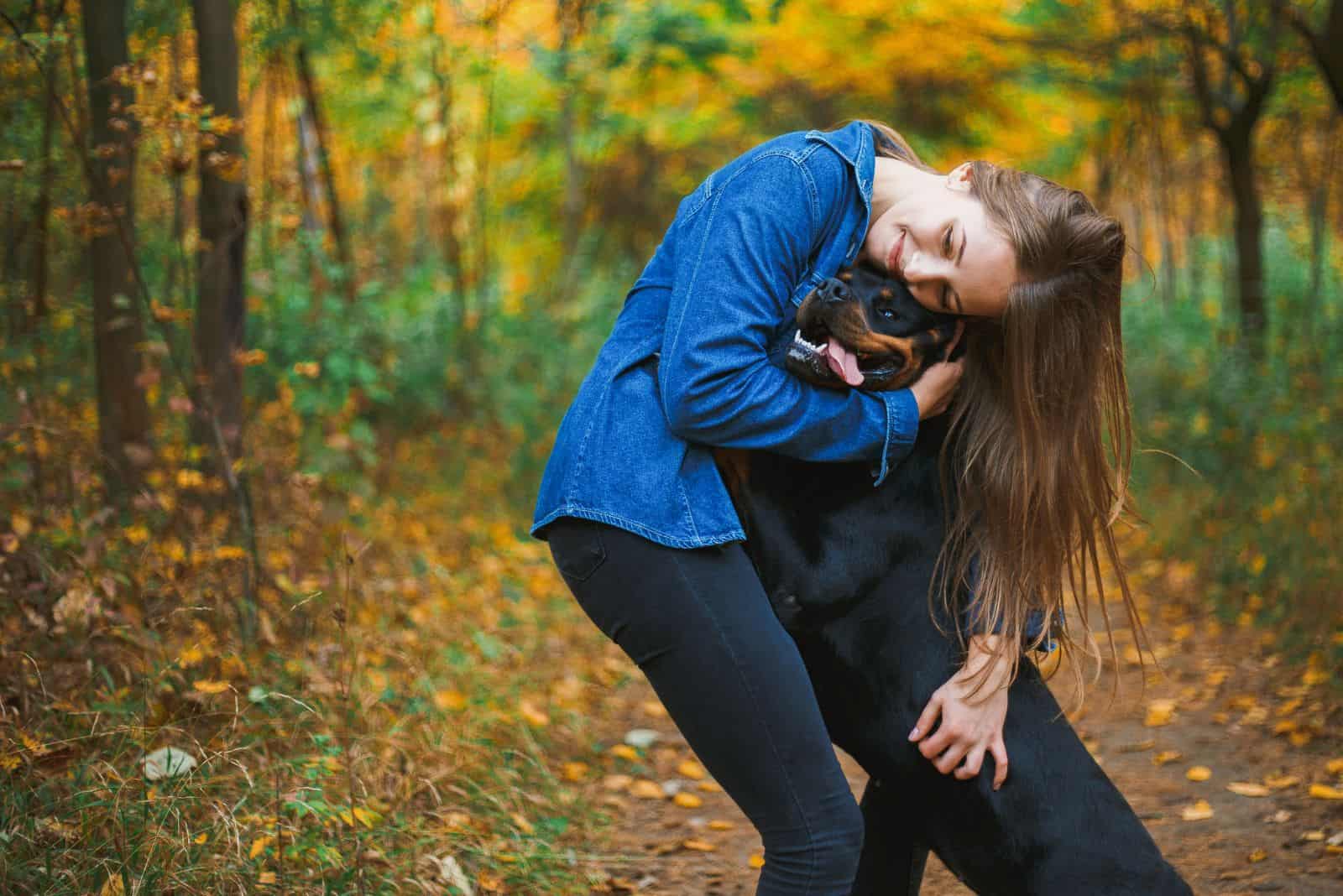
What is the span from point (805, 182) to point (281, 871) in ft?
5.60

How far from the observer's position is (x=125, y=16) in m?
3.84

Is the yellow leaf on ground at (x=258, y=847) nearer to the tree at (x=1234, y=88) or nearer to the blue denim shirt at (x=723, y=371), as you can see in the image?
the blue denim shirt at (x=723, y=371)

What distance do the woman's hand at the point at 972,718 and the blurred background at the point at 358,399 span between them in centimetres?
70

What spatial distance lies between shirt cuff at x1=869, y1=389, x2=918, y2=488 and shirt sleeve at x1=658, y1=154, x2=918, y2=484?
90 mm

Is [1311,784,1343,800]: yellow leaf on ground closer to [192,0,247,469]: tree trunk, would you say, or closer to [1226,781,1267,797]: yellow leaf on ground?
[1226,781,1267,797]: yellow leaf on ground

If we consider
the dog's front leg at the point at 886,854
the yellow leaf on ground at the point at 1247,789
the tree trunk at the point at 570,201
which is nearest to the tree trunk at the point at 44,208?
the dog's front leg at the point at 886,854

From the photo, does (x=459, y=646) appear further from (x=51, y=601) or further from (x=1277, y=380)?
(x=1277, y=380)

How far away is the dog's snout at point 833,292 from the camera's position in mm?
1896

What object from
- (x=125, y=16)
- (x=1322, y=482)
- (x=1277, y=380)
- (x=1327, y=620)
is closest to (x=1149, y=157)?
(x=1277, y=380)

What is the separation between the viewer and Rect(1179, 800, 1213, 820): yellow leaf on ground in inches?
138

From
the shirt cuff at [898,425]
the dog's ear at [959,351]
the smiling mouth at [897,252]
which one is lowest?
the shirt cuff at [898,425]

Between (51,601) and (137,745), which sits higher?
(51,601)

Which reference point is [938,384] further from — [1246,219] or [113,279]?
[1246,219]

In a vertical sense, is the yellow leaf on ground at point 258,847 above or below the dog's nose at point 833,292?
below
